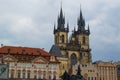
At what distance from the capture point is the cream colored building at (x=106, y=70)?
10800 cm

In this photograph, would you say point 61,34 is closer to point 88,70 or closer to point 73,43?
point 73,43

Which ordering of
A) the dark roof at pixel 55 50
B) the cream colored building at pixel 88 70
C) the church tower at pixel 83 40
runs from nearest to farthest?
the cream colored building at pixel 88 70
the dark roof at pixel 55 50
the church tower at pixel 83 40

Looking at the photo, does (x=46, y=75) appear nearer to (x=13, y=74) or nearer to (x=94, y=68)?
(x=13, y=74)

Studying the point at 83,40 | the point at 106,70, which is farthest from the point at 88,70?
the point at 83,40

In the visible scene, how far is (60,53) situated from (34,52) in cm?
1652

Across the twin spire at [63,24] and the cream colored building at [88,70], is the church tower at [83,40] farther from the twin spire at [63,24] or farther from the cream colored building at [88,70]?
the cream colored building at [88,70]

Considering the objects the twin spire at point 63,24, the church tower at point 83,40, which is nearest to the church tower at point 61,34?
the twin spire at point 63,24

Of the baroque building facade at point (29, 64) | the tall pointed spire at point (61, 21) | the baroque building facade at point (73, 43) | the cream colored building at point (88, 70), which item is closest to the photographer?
the baroque building facade at point (29, 64)

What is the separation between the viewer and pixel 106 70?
10969 cm

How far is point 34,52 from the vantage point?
299ft

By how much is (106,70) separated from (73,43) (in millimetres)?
14850

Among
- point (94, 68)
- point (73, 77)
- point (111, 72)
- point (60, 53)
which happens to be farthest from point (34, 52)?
point (73, 77)

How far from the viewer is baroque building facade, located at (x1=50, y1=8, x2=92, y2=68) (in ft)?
369

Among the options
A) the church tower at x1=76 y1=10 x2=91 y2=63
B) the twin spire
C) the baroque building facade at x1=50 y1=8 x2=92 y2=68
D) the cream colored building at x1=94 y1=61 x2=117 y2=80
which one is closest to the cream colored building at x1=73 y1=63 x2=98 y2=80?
the cream colored building at x1=94 y1=61 x2=117 y2=80
